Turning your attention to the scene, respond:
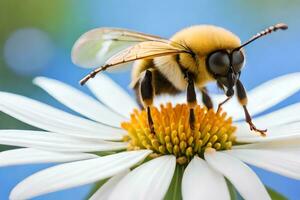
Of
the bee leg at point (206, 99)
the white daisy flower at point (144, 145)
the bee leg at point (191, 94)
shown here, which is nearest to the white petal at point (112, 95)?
the white daisy flower at point (144, 145)

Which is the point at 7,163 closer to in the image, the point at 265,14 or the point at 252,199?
the point at 252,199

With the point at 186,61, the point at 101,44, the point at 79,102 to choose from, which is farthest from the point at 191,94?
the point at 79,102

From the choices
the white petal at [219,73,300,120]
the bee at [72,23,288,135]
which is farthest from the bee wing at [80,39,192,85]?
the white petal at [219,73,300,120]

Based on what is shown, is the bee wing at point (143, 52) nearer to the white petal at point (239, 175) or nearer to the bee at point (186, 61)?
the bee at point (186, 61)

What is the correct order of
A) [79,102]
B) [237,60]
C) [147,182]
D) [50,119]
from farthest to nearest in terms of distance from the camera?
1. [79,102]
2. [50,119]
3. [237,60]
4. [147,182]

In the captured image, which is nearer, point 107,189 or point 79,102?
point 107,189

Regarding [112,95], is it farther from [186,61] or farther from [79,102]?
[186,61]

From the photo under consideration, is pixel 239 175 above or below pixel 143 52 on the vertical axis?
below
